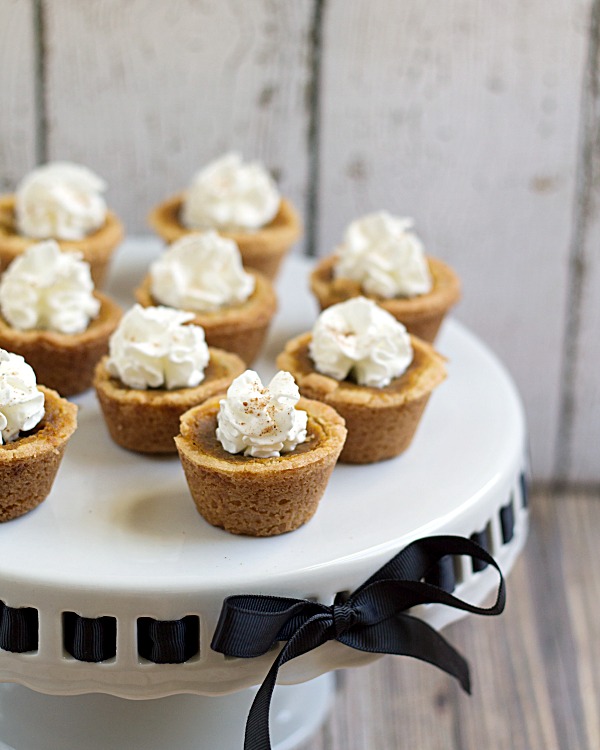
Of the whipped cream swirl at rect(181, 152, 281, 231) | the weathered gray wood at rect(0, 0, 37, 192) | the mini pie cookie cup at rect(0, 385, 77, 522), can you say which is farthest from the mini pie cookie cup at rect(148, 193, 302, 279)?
the mini pie cookie cup at rect(0, 385, 77, 522)

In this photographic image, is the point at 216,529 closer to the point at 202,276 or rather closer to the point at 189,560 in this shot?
the point at 189,560

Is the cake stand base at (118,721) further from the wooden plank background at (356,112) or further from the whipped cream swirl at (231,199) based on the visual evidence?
the wooden plank background at (356,112)

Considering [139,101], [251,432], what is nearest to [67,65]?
[139,101]

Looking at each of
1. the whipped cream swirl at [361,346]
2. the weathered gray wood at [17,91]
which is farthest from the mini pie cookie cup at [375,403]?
the weathered gray wood at [17,91]

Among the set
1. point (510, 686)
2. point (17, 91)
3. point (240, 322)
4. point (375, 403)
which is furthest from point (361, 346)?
point (17, 91)

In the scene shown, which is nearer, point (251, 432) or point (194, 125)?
point (251, 432)

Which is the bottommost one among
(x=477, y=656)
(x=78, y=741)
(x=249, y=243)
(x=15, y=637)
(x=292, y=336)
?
(x=477, y=656)

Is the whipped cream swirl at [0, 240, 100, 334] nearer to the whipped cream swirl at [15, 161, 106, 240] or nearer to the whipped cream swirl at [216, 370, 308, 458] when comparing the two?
the whipped cream swirl at [15, 161, 106, 240]

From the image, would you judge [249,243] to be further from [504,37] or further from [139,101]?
[504,37]
